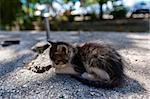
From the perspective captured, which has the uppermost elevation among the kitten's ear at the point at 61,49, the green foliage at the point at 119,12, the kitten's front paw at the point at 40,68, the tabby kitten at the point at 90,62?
the green foliage at the point at 119,12

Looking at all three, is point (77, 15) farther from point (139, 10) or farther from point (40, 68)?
point (40, 68)

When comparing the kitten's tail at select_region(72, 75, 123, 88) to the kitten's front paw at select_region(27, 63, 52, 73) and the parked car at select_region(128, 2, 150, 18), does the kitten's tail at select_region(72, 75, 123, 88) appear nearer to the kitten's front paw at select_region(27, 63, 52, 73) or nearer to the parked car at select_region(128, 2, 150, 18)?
the kitten's front paw at select_region(27, 63, 52, 73)

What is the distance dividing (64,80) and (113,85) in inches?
20.1

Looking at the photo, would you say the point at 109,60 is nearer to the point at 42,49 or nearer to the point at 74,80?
the point at 74,80

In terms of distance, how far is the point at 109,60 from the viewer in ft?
8.95

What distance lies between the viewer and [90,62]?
2.77 m

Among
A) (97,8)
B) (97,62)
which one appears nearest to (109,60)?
(97,62)

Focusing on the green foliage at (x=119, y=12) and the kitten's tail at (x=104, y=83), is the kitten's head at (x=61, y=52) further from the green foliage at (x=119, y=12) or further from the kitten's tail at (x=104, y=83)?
the green foliage at (x=119, y=12)

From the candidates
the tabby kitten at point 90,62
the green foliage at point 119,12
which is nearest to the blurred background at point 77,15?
the green foliage at point 119,12

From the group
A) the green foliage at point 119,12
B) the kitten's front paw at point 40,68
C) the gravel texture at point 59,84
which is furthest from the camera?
the green foliage at point 119,12

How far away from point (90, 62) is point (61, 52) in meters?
0.28

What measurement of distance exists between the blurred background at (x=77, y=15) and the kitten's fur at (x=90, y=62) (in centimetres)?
524

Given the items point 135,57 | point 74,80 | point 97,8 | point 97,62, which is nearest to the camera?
point 97,62

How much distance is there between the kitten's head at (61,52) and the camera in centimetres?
281
